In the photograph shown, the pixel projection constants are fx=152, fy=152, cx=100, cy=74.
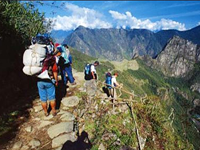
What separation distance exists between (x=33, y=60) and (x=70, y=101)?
12.7 feet

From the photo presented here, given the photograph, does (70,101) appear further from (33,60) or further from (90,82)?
(33,60)

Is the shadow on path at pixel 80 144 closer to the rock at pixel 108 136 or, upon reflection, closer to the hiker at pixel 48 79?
the rock at pixel 108 136

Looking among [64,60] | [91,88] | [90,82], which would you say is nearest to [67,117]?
[91,88]

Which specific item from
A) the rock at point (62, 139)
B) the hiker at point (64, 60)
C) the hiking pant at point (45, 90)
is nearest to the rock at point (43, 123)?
the hiking pant at point (45, 90)

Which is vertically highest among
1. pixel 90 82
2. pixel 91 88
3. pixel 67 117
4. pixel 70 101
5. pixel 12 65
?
pixel 12 65

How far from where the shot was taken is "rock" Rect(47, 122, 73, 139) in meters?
6.34

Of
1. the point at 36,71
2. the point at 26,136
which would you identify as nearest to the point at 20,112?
the point at 26,136

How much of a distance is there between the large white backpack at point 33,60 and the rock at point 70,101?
3241 mm

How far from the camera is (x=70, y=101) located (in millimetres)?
9172

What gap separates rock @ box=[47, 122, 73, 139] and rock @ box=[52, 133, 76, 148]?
0.84ft

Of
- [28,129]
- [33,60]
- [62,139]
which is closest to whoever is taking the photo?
[62,139]

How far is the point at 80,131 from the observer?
6.61m

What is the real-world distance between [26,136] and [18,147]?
0.65m

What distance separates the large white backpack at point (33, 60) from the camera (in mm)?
6090
